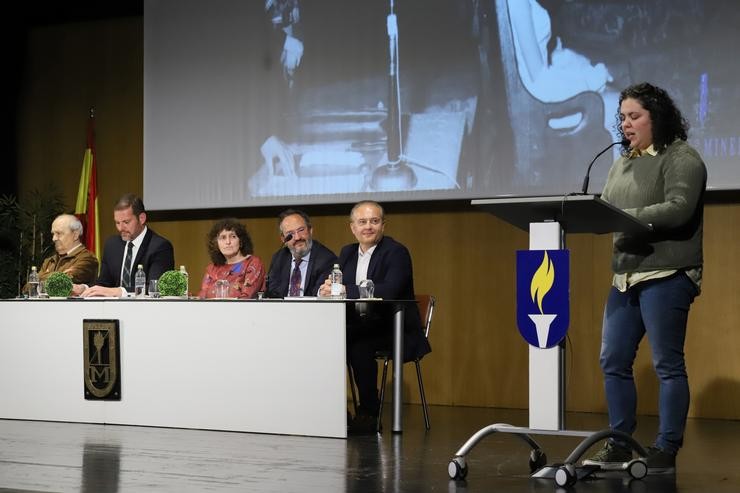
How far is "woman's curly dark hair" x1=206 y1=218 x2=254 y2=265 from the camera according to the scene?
19.1 feet

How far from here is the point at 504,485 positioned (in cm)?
339

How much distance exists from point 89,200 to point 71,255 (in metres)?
1.86

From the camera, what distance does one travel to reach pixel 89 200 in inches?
316

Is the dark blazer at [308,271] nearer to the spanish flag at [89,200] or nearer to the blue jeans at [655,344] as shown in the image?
the blue jeans at [655,344]

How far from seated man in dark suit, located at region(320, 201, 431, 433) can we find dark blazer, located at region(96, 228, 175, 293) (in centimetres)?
119

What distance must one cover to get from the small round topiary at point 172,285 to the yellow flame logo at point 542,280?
2480mm

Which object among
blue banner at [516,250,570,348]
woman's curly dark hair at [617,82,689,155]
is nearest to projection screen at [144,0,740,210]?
woman's curly dark hair at [617,82,689,155]

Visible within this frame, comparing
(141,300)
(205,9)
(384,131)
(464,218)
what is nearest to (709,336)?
(464,218)

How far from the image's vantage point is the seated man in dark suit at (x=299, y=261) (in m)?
5.64

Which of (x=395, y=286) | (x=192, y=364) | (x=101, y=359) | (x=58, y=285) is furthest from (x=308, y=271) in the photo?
(x=58, y=285)

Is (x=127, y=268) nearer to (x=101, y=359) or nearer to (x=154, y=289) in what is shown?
(x=154, y=289)

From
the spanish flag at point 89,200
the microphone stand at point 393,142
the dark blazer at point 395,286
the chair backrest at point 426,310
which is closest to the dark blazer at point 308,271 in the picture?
A: the dark blazer at point 395,286

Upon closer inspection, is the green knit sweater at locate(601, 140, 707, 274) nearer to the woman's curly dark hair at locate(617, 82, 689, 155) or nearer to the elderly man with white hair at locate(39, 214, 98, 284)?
the woman's curly dark hair at locate(617, 82, 689, 155)

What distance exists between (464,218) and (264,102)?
Result: 5.42 feet
